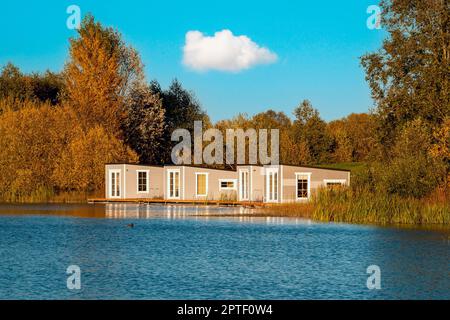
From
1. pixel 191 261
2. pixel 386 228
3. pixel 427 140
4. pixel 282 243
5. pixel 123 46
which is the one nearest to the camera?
pixel 191 261

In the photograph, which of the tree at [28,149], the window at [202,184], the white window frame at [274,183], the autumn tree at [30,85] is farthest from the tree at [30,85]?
the white window frame at [274,183]

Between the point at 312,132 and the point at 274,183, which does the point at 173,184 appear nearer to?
the point at 274,183

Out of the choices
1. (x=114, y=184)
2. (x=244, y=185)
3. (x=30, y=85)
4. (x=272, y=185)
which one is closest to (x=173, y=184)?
(x=114, y=184)

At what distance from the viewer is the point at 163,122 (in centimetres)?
7275

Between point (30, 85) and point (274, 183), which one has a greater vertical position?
point (30, 85)

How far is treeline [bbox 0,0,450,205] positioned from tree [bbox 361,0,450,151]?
60 mm

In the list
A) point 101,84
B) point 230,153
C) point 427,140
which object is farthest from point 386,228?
point 101,84

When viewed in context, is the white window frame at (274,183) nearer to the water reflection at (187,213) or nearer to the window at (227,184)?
the water reflection at (187,213)

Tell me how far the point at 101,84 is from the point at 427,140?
31.5 metres

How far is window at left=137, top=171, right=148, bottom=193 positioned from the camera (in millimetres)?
54750

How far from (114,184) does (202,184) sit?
6477 mm

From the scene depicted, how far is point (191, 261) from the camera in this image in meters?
22.0

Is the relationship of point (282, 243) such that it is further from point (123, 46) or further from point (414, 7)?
point (123, 46)

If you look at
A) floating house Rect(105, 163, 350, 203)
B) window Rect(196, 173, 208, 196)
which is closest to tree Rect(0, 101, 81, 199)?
floating house Rect(105, 163, 350, 203)
